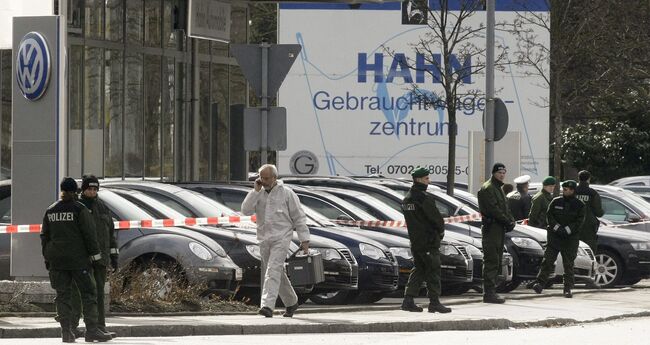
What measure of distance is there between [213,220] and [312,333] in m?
3.18

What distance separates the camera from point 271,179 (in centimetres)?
1761

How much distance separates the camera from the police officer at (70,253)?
14766 mm

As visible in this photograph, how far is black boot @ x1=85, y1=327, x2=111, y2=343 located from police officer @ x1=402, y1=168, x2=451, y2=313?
4744 mm

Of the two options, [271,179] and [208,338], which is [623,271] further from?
[208,338]

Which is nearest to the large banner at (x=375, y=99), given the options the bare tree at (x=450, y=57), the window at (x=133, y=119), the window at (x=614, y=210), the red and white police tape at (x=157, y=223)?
the bare tree at (x=450, y=57)

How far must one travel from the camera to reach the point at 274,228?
17.5 metres

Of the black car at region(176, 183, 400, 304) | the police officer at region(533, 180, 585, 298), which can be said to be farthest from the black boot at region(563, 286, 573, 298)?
the black car at region(176, 183, 400, 304)

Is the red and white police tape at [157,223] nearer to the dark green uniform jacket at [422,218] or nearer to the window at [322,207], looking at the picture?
the dark green uniform jacket at [422,218]

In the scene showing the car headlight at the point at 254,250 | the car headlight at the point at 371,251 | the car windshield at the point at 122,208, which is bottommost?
the car headlight at the point at 371,251

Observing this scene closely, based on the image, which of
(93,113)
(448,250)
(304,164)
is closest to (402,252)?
(448,250)

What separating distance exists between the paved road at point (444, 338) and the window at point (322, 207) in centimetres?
496

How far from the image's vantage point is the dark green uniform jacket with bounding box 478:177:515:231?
67.2 ft

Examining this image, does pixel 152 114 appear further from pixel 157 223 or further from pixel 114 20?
pixel 157 223

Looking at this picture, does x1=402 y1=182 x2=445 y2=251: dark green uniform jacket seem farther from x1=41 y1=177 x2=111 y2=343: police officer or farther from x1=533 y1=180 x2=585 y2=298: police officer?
x1=41 y1=177 x2=111 y2=343: police officer
